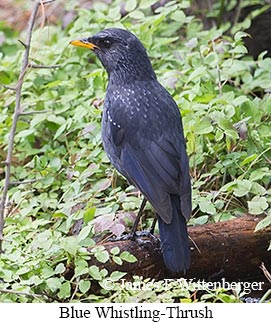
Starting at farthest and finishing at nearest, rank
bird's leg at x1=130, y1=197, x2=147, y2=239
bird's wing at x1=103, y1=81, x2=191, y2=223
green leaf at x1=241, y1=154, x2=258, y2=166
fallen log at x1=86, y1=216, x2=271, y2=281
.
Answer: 1. green leaf at x1=241, y1=154, x2=258, y2=166
2. bird's leg at x1=130, y1=197, x2=147, y2=239
3. fallen log at x1=86, y1=216, x2=271, y2=281
4. bird's wing at x1=103, y1=81, x2=191, y2=223

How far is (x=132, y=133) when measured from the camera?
4.91 meters

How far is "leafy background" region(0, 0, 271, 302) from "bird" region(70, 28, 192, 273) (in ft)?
0.91

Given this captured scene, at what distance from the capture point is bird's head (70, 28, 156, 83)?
5262mm

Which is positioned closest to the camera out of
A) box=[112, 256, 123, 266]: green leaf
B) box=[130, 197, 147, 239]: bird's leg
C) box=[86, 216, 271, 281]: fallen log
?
box=[112, 256, 123, 266]: green leaf

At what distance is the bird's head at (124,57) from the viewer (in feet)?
17.3

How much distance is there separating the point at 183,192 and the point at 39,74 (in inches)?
97.6

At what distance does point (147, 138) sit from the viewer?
4.85 metres

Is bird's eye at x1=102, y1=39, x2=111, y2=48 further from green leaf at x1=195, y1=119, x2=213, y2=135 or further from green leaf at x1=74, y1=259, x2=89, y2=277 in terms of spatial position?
green leaf at x1=74, y1=259, x2=89, y2=277

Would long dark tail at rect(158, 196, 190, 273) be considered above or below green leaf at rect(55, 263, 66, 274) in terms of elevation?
above

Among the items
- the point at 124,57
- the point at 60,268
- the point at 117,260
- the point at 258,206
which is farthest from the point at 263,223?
the point at 124,57

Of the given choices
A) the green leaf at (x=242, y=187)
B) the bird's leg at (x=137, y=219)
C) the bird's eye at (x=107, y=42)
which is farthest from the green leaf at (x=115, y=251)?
the bird's eye at (x=107, y=42)

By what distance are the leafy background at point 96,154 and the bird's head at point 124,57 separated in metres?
0.48

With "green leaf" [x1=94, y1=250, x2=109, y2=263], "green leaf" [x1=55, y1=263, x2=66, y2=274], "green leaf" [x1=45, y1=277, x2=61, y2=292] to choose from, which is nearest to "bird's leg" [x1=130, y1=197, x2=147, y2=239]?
"green leaf" [x1=94, y1=250, x2=109, y2=263]
